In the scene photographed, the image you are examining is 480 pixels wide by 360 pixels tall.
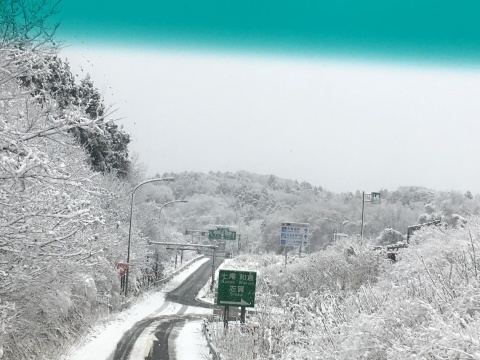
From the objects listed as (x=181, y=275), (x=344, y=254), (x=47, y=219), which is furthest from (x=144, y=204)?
(x=47, y=219)

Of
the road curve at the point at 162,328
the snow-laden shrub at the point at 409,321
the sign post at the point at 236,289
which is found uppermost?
the snow-laden shrub at the point at 409,321

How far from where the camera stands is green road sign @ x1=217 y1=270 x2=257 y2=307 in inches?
1044

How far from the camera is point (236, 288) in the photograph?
1055 inches

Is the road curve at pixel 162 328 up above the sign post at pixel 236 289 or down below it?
below

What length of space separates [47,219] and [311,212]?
426 feet

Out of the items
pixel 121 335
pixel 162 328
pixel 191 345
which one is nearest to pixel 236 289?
pixel 191 345

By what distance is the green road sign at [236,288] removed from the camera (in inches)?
1044

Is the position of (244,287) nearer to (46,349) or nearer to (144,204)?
(46,349)

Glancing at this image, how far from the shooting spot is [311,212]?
13988 centimetres

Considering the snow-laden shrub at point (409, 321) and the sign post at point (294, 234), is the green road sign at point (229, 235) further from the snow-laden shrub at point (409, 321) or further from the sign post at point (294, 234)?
the snow-laden shrub at point (409, 321)

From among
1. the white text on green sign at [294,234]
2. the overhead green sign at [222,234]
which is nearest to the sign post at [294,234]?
the white text on green sign at [294,234]

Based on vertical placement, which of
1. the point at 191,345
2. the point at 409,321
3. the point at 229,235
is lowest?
the point at 191,345

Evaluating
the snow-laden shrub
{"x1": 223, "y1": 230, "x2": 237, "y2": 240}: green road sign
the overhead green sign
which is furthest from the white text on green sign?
the snow-laden shrub

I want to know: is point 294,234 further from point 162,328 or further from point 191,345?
point 191,345
